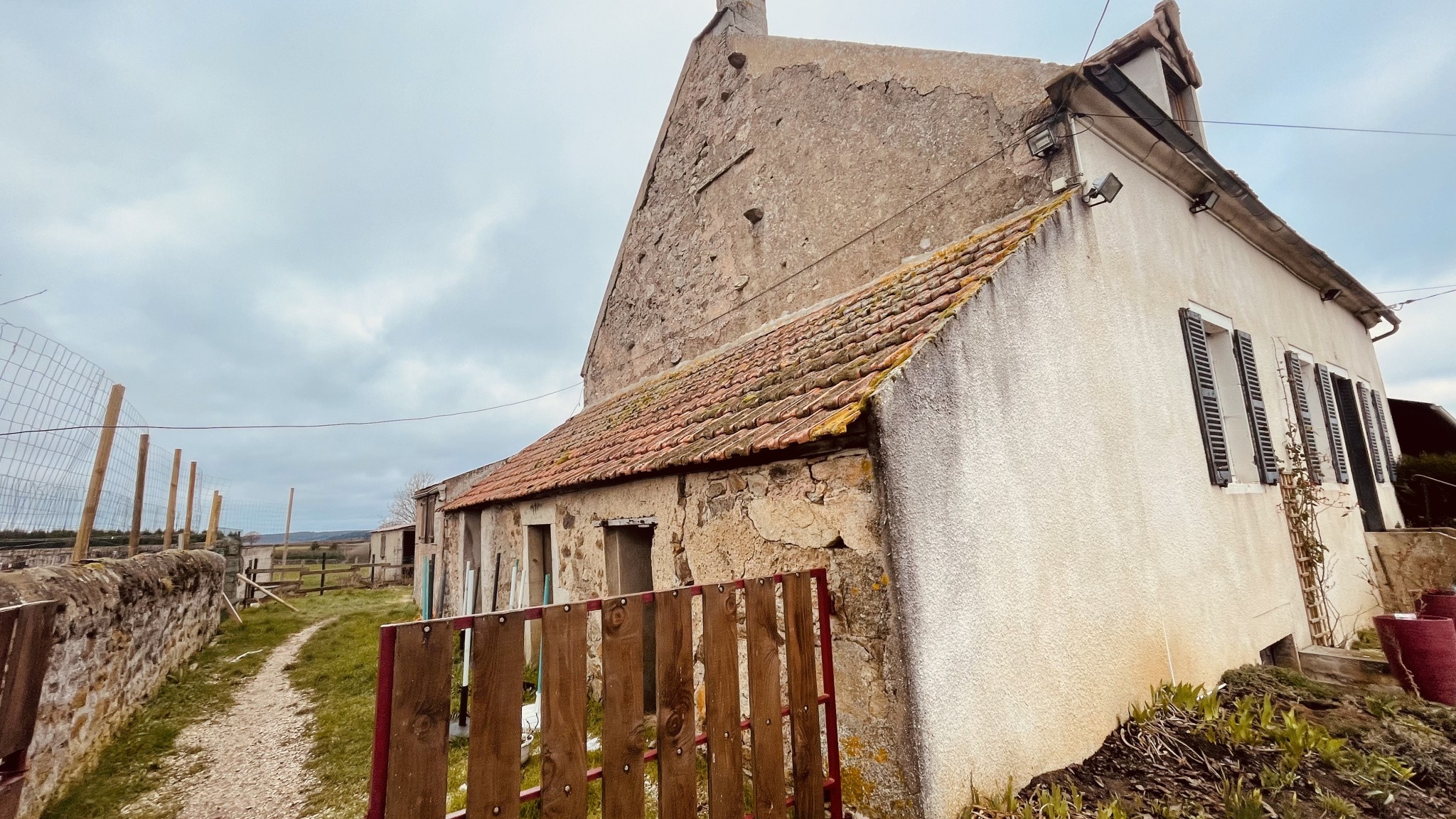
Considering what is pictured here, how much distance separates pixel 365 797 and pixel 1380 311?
48.3ft

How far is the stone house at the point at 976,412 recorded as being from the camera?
118 inches

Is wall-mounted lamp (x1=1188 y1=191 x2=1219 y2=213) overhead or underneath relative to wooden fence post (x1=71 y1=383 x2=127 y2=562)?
overhead

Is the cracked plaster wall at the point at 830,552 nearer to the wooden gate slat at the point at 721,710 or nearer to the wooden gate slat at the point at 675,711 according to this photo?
the wooden gate slat at the point at 721,710

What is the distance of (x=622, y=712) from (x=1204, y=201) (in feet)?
23.0

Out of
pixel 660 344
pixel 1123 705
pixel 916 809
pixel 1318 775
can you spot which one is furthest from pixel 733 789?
pixel 660 344

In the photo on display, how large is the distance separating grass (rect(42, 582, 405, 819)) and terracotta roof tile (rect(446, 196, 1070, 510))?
3.68 metres

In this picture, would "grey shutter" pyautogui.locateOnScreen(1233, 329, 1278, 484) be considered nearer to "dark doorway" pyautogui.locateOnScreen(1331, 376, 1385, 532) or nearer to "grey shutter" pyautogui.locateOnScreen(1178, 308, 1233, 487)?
"grey shutter" pyautogui.locateOnScreen(1178, 308, 1233, 487)

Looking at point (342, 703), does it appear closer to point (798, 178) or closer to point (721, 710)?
point (721, 710)

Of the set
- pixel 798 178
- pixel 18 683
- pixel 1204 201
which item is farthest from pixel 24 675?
pixel 1204 201

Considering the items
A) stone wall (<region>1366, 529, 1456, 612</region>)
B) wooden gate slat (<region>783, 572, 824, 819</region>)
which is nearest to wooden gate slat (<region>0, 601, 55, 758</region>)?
wooden gate slat (<region>783, 572, 824, 819</region>)

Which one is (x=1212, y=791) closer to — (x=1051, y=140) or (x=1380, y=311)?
(x=1051, y=140)

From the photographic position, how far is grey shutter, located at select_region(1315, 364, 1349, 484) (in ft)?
23.6

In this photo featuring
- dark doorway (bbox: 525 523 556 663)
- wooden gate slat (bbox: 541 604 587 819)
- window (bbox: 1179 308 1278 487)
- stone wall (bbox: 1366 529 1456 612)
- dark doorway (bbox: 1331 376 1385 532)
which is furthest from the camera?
dark doorway (bbox: 1331 376 1385 532)

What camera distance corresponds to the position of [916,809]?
2.66 metres
